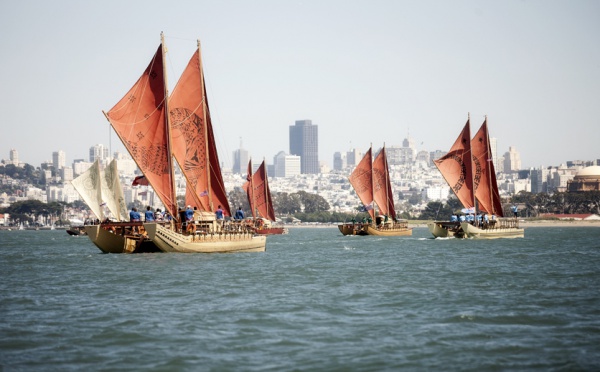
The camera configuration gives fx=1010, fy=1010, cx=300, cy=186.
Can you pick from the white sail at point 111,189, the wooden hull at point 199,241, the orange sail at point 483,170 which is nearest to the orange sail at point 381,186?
the orange sail at point 483,170

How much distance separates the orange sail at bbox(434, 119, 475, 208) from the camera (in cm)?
8662

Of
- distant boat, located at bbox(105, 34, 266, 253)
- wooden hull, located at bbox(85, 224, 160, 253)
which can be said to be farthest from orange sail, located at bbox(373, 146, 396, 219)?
wooden hull, located at bbox(85, 224, 160, 253)

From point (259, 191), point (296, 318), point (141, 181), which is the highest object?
point (259, 191)

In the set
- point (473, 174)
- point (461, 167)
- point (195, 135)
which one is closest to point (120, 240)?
point (195, 135)

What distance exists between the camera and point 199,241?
176 ft

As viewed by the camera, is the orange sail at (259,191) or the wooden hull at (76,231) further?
the wooden hull at (76,231)

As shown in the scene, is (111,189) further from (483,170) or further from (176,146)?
(176,146)

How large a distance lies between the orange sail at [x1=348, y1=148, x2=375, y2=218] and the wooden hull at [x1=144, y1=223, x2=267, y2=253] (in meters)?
49.6

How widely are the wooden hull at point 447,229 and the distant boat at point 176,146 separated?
32405 mm

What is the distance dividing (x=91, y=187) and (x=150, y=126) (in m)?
42.4

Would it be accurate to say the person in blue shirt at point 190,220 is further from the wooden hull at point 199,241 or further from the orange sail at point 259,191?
the orange sail at point 259,191

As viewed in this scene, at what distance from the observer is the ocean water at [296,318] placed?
2283 cm

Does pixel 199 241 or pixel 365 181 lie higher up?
pixel 365 181

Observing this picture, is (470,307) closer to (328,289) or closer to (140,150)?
(328,289)
